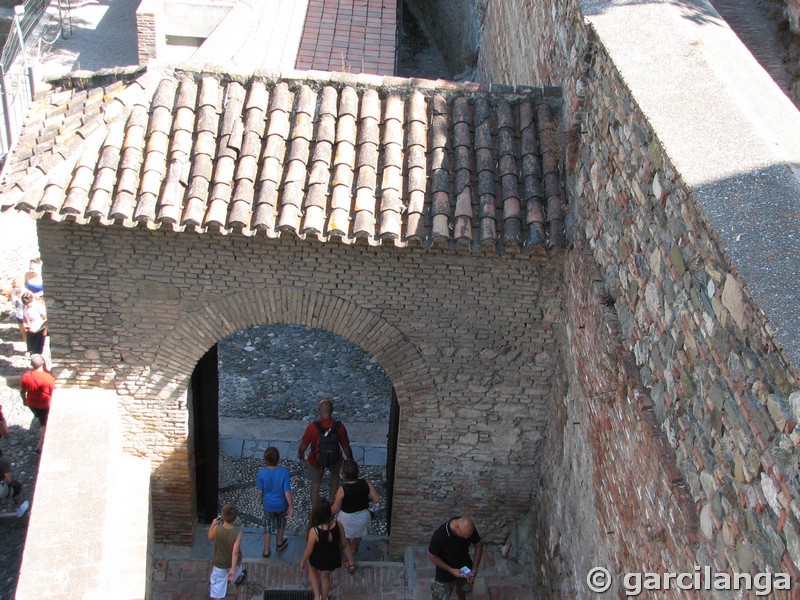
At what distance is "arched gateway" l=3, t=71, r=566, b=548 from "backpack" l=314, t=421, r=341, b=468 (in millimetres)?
1027

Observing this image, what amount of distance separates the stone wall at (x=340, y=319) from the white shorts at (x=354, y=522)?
517mm

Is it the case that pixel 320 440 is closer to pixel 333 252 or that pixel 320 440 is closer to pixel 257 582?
pixel 257 582

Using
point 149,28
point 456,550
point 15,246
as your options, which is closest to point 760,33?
point 456,550

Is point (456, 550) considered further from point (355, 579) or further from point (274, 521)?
point (274, 521)

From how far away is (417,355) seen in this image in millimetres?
6695

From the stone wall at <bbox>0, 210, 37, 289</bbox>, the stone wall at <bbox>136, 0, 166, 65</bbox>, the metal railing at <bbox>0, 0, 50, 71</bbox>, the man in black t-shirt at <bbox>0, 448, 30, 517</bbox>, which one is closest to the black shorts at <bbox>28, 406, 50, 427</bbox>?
the man in black t-shirt at <bbox>0, 448, 30, 517</bbox>

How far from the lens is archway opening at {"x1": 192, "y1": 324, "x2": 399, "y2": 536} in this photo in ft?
26.0

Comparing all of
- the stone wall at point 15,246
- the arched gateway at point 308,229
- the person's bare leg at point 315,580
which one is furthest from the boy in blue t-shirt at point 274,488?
the stone wall at point 15,246

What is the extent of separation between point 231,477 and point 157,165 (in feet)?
12.5

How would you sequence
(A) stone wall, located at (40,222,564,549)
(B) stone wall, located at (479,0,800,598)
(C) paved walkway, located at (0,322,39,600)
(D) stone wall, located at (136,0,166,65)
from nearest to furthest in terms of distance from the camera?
(B) stone wall, located at (479,0,800,598), (A) stone wall, located at (40,222,564,549), (C) paved walkway, located at (0,322,39,600), (D) stone wall, located at (136,0,166,65)

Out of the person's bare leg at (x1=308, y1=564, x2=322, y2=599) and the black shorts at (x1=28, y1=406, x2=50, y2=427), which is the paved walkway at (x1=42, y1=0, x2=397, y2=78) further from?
the person's bare leg at (x1=308, y1=564, x2=322, y2=599)

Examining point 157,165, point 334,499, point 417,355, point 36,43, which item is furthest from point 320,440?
point 36,43

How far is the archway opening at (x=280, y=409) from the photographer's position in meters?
7.94

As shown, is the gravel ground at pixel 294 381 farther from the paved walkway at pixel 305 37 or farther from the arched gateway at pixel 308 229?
the paved walkway at pixel 305 37
